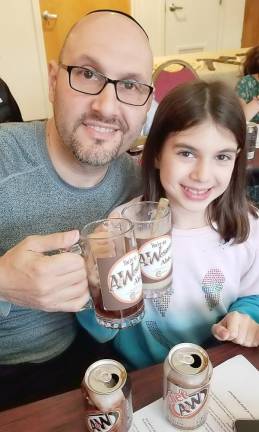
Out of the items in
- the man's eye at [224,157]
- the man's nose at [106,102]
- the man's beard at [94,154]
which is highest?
the man's nose at [106,102]

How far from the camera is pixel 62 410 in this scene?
0.66 meters

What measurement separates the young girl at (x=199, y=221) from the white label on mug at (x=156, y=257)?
28 centimetres

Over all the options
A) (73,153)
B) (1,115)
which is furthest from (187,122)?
(1,115)

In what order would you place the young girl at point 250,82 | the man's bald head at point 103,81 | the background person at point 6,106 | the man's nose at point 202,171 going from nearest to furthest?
the man's nose at point 202,171
the man's bald head at point 103,81
the background person at point 6,106
the young girl at point 250,82

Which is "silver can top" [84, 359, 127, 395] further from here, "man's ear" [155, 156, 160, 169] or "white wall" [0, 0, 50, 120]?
Result: "white wall" [0, 0, 50, 120]

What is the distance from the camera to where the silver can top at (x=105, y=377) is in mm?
561

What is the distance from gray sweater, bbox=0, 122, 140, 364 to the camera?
1054 mm

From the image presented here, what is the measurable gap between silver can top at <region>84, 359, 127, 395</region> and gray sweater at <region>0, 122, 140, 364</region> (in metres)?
0.51

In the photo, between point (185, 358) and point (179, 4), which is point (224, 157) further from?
point (179, 4)

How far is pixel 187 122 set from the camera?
942 mm

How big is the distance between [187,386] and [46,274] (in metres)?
0.31

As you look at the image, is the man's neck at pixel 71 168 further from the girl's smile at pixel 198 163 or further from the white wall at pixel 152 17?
the white wall at pixel 152 17

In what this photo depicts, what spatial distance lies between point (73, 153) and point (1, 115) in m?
0.71

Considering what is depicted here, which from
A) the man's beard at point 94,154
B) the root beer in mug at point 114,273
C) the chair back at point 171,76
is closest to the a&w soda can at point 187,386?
the root beer in mug at point 114,273
